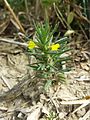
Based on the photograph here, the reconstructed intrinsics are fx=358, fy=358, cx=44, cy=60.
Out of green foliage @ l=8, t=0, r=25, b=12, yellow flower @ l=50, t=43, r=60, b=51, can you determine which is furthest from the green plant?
green foliage @ l=8, t=0, r=25, b=12

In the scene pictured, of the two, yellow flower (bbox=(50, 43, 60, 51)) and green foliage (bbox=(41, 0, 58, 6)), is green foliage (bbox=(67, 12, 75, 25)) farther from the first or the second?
yellow flower (bbox=(50, 43, 60, 51))

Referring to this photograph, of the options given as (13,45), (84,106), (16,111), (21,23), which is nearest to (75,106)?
(84,106)

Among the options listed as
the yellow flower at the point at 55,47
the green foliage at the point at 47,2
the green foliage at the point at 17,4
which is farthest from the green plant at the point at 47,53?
the green foliage at the point at 17,4

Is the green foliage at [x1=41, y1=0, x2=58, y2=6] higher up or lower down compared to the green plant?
higher up

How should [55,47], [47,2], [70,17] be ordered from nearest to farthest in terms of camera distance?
1. [55,47]
2. [47,2]
3. [70,17]

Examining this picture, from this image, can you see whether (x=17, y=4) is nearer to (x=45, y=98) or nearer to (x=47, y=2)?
(x=47, y=2)

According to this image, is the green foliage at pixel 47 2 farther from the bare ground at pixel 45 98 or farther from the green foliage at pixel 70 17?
the bare ground at pixel 45 98

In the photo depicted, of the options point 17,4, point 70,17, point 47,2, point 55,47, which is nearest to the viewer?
point 55,47

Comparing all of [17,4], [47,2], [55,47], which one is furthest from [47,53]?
[17,4]
